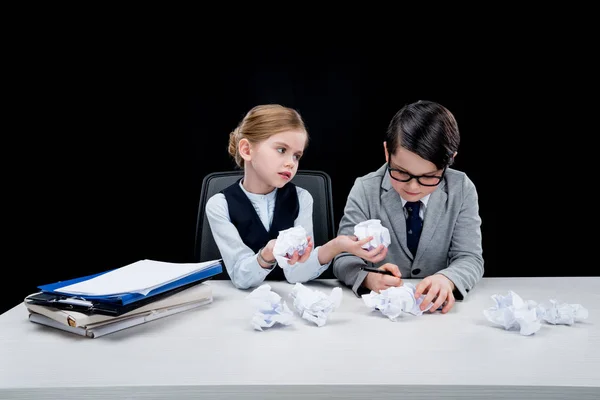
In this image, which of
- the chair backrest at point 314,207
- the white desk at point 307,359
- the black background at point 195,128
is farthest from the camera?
the black background at point 195,128

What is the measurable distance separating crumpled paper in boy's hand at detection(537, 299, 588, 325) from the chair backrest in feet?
3.09

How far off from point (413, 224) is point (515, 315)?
70 cm

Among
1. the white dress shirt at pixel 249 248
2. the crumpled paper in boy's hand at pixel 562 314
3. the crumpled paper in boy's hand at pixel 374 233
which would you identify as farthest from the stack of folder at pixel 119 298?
the crumpled paper in boy's hand at pixel 562 314

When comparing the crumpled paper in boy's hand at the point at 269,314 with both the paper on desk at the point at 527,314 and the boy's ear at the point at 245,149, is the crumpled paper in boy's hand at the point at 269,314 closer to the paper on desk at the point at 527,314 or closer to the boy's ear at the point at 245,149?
the paper on desk at the point at 527,314

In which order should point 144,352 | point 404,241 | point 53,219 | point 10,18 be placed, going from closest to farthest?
point 144,352 < point 404,241 < point 10,18 < point 53,219

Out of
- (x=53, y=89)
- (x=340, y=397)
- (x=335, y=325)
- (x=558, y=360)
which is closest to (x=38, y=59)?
(x=53, y=89)

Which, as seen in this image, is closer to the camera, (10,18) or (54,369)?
(54,369)

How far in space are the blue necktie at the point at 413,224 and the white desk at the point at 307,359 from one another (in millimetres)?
507

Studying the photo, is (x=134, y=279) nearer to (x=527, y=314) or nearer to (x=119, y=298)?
(x=119, y=298)

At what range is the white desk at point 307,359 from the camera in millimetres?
904

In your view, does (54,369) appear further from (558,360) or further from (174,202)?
(174,202)

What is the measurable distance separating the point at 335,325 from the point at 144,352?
1.39 feet

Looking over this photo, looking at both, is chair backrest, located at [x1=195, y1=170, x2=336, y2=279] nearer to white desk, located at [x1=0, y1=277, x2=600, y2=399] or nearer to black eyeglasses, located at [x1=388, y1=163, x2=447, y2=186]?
black eyeglasses, located at [x1=388, y1=163, x2=447, y2=186]

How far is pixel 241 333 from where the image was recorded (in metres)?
1.17
